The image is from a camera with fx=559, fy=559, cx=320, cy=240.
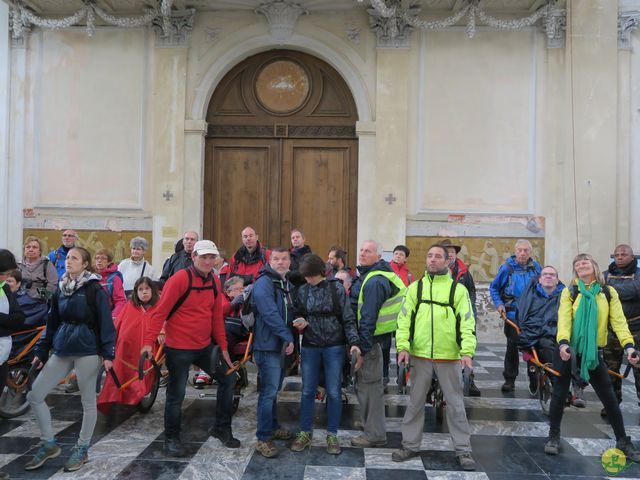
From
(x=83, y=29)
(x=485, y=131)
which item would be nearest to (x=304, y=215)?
(x=485, y=131)

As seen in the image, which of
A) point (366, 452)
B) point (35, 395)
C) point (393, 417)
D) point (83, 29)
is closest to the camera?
point (35, 395)

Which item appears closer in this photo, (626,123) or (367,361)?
(367,361)

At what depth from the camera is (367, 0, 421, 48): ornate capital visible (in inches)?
386

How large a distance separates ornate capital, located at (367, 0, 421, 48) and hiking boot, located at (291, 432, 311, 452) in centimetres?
753

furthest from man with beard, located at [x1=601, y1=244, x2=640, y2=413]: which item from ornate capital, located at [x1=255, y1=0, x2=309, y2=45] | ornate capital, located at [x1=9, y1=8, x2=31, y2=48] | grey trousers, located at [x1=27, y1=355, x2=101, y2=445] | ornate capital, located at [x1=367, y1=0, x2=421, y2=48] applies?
ornate capital, located at [x1=9, y1=8, x2=31, y2=48]

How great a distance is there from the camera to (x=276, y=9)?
32.9 feet

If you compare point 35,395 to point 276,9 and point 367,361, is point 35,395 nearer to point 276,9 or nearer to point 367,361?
point 367,361

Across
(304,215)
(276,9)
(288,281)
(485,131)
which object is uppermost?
(276,9)

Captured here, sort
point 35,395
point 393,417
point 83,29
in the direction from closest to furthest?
1. point 35,395
2. point 393,417
3. point 83,29

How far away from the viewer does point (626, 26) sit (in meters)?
9.77

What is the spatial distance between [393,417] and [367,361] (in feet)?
3.94

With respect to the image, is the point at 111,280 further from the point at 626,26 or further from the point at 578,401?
the point at 626,26

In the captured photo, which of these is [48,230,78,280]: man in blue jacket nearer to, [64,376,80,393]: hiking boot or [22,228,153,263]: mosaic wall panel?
[64,376,80,393]: hiking boot

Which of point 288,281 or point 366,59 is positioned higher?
point 366,59
